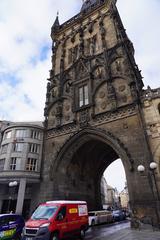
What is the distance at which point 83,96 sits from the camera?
21.9 metres

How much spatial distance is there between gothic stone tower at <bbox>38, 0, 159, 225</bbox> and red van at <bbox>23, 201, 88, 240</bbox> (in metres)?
4.96

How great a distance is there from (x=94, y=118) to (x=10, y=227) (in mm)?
Answer: 12079

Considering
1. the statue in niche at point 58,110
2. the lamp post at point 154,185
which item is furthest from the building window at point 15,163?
the lamp post at point 154,185

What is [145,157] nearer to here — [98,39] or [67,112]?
[67,112]

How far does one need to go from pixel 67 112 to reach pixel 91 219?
38.0 ft

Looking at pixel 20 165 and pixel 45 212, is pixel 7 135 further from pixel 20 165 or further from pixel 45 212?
pixel 45 212

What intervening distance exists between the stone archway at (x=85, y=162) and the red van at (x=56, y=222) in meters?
6.40

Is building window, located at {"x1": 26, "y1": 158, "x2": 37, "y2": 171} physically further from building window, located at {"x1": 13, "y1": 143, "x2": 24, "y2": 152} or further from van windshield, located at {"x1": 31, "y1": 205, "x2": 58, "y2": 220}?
van windshield, located at {"x1": 31, "y1": 205, "x2": 58, "y2": 220}

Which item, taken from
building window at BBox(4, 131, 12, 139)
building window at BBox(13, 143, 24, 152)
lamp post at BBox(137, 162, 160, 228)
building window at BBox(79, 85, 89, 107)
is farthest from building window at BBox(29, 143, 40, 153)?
lamp post at BBox(137, 162, 160, 228)

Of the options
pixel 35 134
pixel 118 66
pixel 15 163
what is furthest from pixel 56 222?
pixel 35 134

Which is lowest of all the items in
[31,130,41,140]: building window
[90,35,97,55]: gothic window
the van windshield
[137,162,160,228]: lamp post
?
the van windshield

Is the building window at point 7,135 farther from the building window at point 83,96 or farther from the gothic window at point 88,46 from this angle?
the gothic window at point 88,46

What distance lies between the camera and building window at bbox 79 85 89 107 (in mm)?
21359

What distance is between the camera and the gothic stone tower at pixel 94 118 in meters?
15.6
